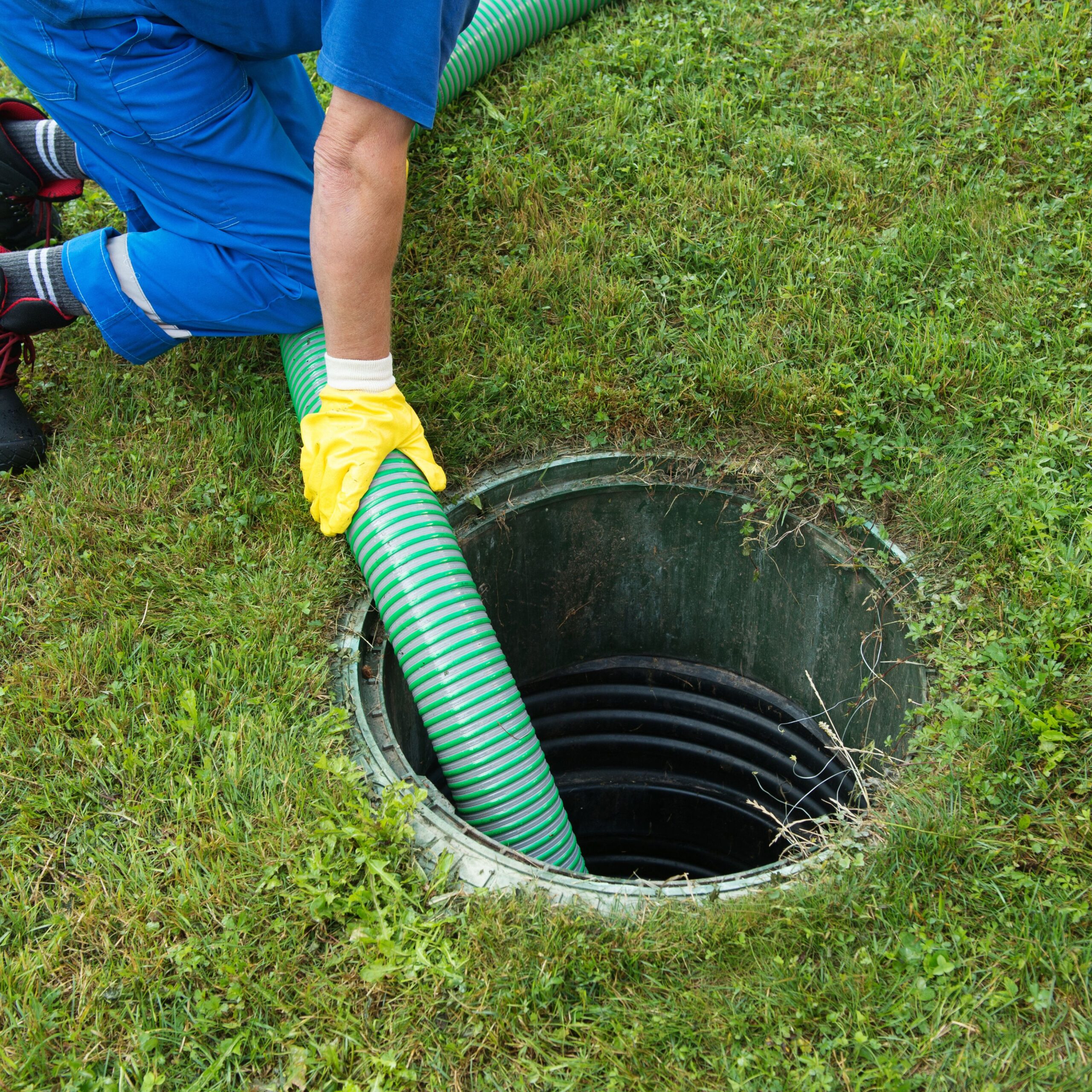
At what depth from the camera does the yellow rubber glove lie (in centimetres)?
240

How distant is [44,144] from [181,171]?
1.03 meters

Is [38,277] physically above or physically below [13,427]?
above

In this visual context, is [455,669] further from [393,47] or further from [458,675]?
[393,47]

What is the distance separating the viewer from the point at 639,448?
2916 mm

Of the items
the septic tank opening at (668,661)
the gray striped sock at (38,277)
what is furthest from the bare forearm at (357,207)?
the gray striped sock at (38,277)

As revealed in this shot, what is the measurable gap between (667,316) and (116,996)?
2310 mm

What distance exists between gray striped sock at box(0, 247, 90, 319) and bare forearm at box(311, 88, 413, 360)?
107cm

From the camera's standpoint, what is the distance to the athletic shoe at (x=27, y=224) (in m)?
3.30

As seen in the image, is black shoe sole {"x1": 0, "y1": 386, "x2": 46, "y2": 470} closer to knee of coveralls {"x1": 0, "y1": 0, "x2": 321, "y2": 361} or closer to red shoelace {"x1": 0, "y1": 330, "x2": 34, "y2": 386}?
red shoelace {"x1": 0, "y1": 330, "x2": 34, "y2": 386}

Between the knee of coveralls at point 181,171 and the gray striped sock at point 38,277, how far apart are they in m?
0.08

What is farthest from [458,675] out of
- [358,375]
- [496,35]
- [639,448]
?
[496,35]

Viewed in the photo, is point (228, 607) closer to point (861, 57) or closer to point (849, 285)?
point (849, 285)

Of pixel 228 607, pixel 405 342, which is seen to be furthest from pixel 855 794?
pixel 405 342

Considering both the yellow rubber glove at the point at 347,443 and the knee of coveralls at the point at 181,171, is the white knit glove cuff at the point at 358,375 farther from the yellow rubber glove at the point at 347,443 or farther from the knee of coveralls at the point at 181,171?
the knee of coveralls at the point at 181,171
